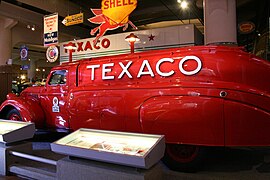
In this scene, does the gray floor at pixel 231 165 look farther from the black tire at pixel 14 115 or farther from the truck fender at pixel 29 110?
the black tire at pixel 14 115

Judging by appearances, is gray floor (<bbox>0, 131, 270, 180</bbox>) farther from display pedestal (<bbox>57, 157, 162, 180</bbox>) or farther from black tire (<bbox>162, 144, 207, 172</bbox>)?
display pedestal (<bbox>57, 157, 162, 180</bbox>)

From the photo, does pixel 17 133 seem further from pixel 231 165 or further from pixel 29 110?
pixel 231 165

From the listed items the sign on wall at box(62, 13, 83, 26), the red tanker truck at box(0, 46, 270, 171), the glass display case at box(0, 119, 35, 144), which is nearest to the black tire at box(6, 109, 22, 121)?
the red tanker truck at box(0, 46, 270, 171)

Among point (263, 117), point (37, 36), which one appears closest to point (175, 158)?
point (263, 117)

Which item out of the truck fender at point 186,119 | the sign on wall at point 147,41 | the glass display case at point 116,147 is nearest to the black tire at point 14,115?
the sign on wall at point 147,41

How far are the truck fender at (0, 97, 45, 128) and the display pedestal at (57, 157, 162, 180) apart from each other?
2.89m

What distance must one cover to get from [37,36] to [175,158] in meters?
13.8

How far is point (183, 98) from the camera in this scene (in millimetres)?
3447

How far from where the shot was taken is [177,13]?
492 inches

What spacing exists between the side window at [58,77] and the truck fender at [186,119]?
244 centimetres

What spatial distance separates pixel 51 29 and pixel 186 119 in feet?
23.0

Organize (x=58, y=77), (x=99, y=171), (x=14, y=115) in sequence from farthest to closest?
(x=14, y=115) < (x=58, y=77) < (x=99, y=171)

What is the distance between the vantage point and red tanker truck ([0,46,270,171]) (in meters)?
3.25

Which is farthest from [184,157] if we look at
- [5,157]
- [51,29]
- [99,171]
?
[51,29]
